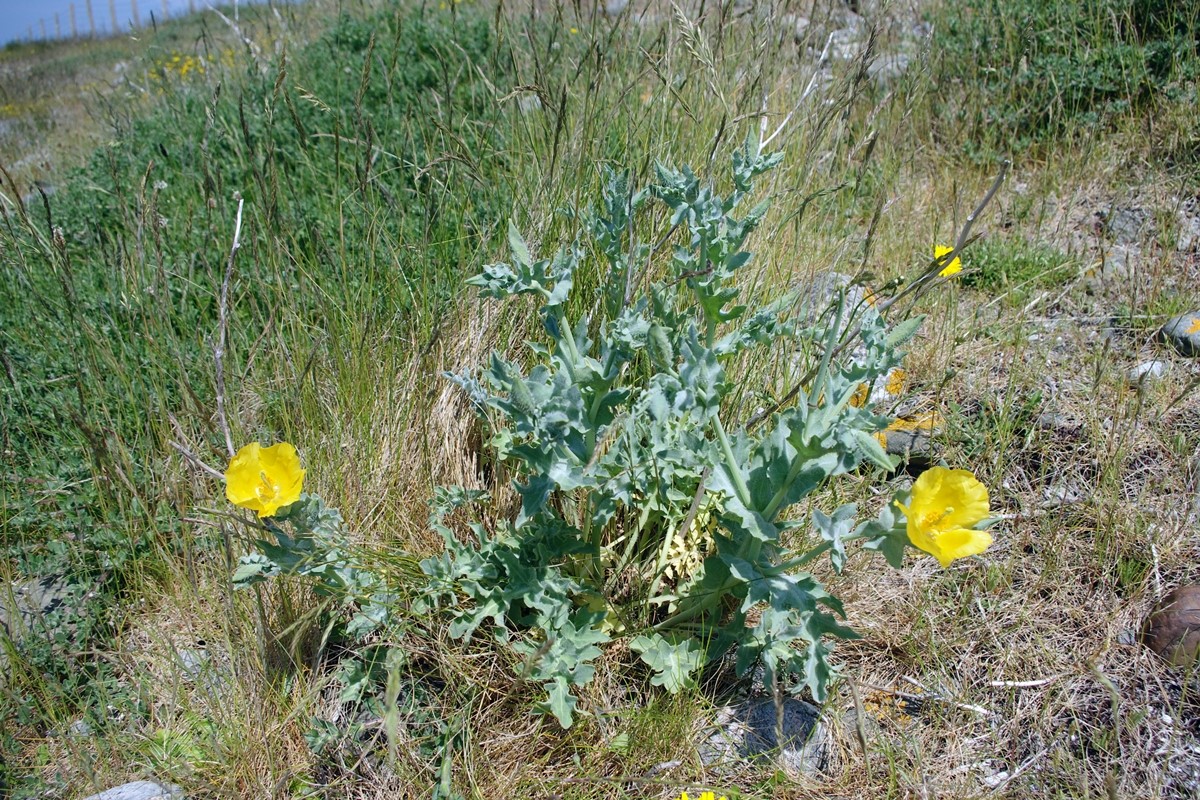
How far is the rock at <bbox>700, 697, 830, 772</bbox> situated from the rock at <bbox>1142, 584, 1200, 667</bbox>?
78cm

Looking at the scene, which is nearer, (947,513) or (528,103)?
(947,513)

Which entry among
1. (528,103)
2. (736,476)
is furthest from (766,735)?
(528,103)

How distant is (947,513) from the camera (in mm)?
1354

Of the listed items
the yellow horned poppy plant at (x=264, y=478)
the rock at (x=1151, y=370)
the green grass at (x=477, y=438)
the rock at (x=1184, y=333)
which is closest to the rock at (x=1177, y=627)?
the green grass at (x=477, y=438)

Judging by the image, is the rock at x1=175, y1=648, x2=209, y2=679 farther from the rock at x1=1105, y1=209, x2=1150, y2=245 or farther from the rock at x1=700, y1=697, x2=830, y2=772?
the rock at x1=1105, y1=209, x2=1150, y2=245

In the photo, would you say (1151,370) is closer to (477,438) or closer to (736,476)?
(736,476)

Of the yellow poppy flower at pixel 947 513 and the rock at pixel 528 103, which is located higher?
the rock at pixel 528 103

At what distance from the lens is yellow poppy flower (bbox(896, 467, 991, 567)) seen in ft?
4.26

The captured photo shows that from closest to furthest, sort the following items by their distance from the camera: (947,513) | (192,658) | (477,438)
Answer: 1. (947,513)
2. (192,658)
3. (477,438)

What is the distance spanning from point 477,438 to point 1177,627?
1.71 meters

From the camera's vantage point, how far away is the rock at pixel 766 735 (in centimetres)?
168

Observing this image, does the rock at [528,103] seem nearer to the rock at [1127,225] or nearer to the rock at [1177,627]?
the rock at [1127,225]

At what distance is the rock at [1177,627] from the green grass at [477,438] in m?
0.05

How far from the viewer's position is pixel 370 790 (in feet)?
5.46
